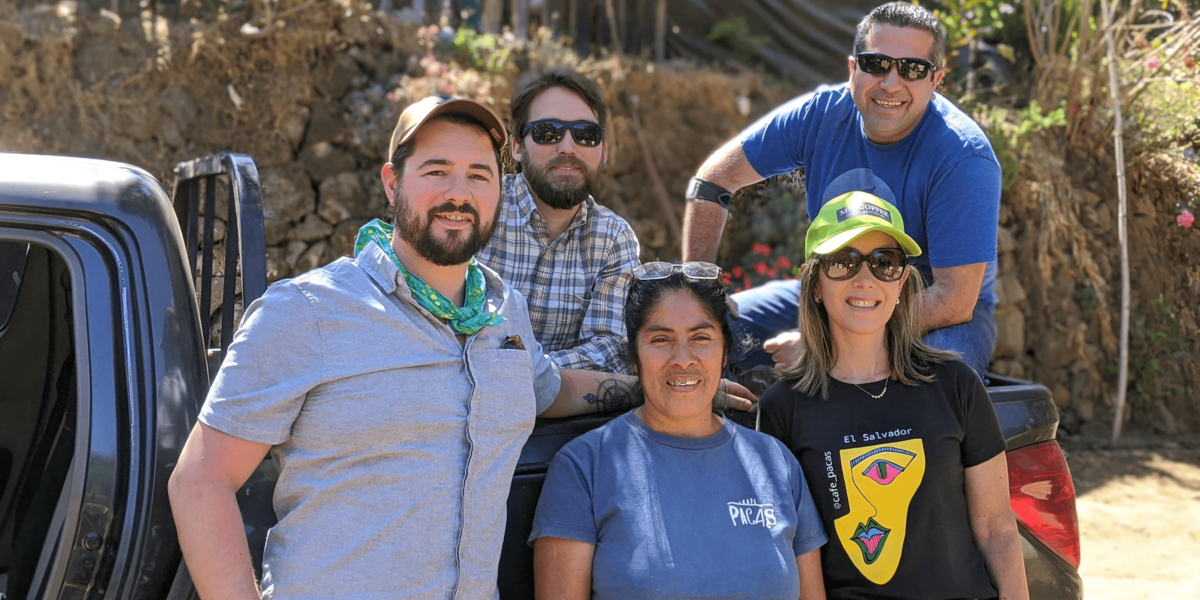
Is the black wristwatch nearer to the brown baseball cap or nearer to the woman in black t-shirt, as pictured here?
the woman in black t-shirt

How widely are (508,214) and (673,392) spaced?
1161mm

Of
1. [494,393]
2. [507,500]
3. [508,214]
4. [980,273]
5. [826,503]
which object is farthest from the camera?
[508,214]

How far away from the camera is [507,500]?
2.05m

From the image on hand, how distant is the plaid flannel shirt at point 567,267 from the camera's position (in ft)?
9.85

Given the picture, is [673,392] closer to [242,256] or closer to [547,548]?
[547,548]

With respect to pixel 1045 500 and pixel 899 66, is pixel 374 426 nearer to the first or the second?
pixel 1045 500

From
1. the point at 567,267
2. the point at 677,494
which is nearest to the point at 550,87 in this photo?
the point at 567,267

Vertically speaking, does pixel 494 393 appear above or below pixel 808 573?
above

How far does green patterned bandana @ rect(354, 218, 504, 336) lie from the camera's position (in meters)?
1.90

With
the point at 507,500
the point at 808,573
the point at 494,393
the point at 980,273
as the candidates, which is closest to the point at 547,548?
the point at 507,500

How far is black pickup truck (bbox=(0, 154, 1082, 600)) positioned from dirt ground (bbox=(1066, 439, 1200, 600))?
3.47m

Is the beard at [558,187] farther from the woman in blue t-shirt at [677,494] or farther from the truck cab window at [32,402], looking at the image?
the truck cab window at [32,402]

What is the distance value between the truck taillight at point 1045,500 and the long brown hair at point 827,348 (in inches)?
11.8

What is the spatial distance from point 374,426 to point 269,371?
213 mm
